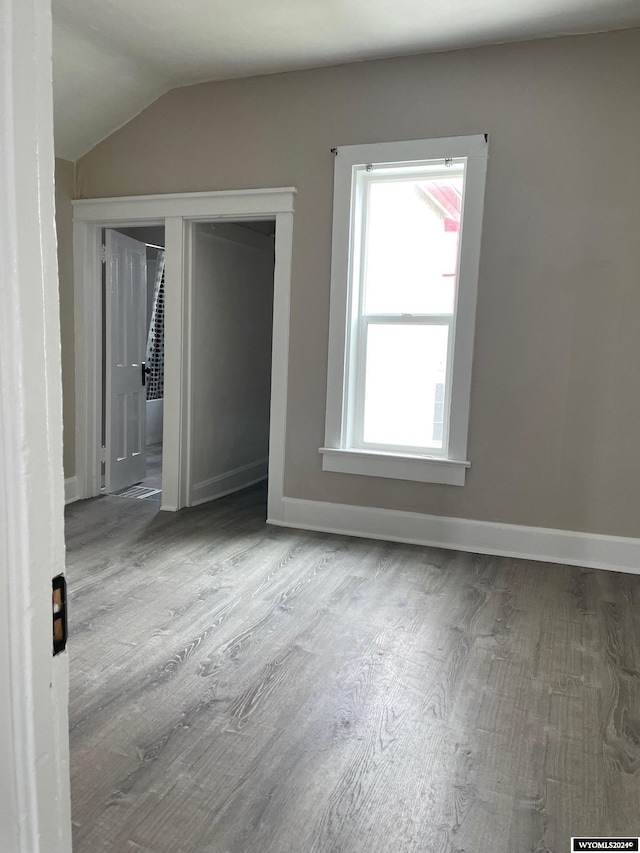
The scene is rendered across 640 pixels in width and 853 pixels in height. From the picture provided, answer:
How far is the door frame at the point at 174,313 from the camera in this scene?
4.16m

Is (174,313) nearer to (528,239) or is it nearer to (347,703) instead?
(528,239)

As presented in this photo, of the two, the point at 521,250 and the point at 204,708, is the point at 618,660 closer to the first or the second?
the point at 204,708

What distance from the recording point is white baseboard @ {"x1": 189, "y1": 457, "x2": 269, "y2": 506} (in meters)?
4.90

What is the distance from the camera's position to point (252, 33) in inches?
138

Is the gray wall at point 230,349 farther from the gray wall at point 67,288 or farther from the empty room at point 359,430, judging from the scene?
the gray wall at point 67,288

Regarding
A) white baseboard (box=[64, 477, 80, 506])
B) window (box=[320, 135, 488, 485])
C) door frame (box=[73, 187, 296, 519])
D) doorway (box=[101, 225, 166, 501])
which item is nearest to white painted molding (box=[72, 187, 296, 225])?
door frame (box=[73, 187, 296, 519])

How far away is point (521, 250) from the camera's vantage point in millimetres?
3646

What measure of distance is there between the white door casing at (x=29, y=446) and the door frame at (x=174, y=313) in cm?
349

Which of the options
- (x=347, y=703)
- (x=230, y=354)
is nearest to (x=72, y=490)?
(x=230, y=354)

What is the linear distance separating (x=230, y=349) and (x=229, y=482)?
1.09 meters

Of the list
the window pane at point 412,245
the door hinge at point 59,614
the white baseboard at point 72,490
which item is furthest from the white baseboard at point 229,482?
the door hinge at point 59,614

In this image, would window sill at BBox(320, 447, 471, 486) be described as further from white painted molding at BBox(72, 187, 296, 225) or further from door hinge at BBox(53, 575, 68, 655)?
door hinge at BBox(53, 575, 68, 655)

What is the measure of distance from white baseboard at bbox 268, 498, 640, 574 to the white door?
1523 millimetres

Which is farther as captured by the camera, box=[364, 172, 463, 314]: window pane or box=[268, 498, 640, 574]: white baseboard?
box=[364, 172, 463, 314]: window pane
